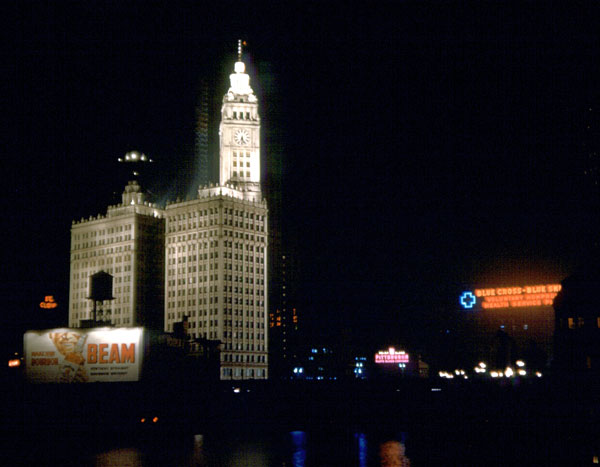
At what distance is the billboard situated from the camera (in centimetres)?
9144

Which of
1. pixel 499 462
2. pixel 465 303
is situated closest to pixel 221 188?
pixel 465 303

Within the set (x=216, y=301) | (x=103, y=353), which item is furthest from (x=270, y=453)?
(x=216, y=301)

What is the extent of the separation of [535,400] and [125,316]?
128 meters

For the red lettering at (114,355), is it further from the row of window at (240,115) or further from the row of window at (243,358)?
the row of window at (240,115)

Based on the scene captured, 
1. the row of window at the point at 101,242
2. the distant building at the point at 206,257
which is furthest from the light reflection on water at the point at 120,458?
the row of window at the point at 101,242

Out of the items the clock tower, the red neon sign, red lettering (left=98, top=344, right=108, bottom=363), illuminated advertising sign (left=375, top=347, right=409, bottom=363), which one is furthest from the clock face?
red lettering (left=98, top=344, right=108, bottom=363)

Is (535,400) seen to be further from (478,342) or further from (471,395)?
(478,342)

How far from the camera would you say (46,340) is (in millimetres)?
95938

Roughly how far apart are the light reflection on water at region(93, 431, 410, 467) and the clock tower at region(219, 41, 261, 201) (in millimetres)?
126281

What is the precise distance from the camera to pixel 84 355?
306 ft

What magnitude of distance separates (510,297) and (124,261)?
103 metres

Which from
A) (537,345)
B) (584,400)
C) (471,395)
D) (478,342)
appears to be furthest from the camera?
(478,342)

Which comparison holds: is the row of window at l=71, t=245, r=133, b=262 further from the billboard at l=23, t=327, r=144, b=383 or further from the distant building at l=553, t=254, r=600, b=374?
the distant building at l=553, t=254, r=600, b=374

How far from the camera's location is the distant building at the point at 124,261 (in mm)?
182500
